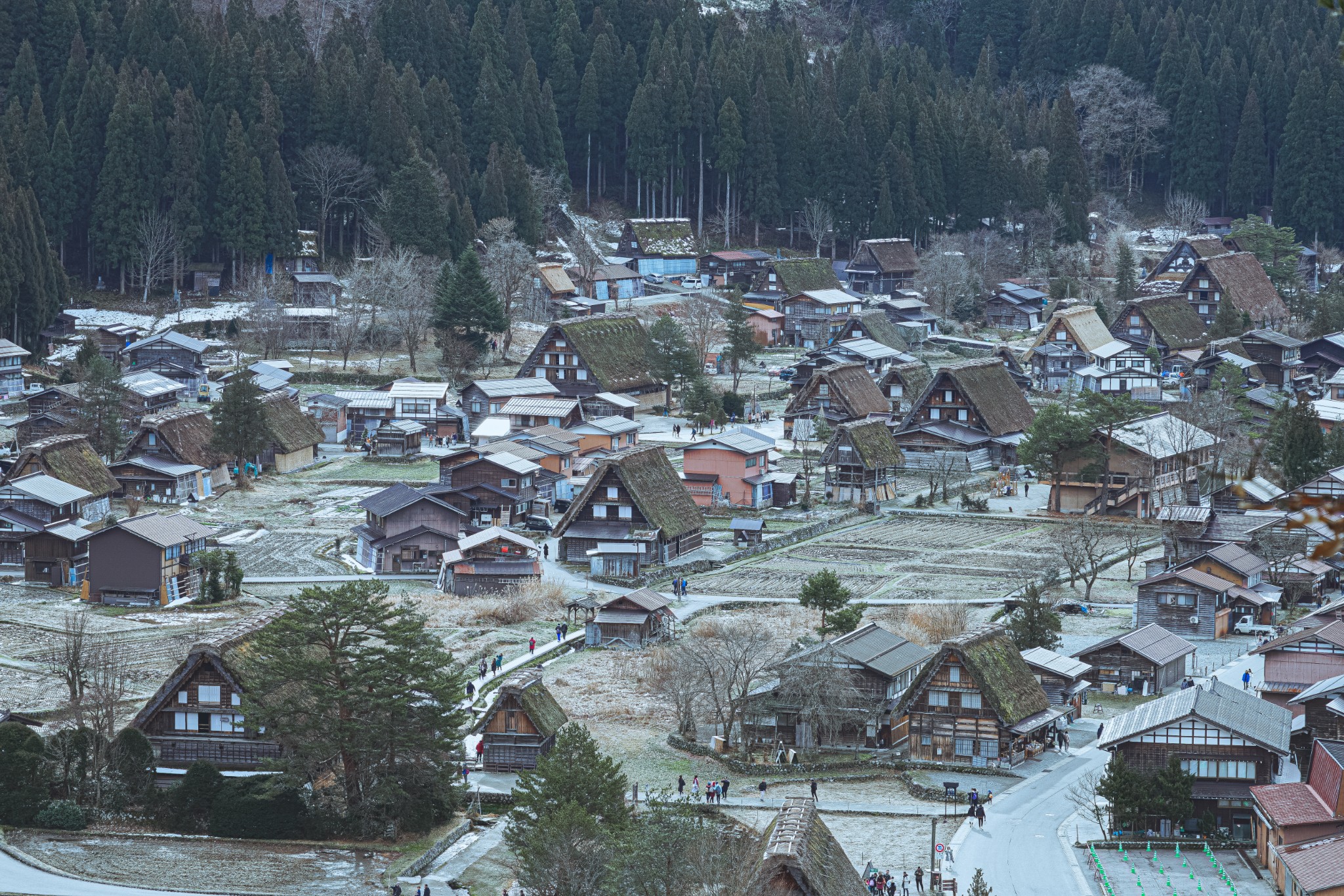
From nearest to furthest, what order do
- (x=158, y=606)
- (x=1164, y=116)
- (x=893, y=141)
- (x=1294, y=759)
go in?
(x=1294, y=759), (x=158, y=606), (x=893, y=141), (x=1164, y=116)

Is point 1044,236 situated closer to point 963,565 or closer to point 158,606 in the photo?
point 963,565

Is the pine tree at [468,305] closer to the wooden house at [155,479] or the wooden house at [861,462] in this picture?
the wooden house at [155,479]

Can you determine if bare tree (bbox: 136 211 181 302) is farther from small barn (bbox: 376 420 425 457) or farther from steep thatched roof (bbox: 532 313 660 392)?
small barn (bbox: 376 420 425 457)

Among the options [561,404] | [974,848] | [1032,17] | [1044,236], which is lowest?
[974,848]

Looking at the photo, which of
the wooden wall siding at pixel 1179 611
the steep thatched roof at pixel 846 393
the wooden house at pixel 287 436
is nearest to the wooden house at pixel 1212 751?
the wooden wall siding at pixel 1179 611

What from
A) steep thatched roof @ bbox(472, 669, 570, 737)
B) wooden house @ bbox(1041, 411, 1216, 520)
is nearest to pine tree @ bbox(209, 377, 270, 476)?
steep thatched roof @ bbox(472, 669, 570, 737)

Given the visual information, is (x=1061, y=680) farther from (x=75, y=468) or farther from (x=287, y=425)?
(x=287, y=425)

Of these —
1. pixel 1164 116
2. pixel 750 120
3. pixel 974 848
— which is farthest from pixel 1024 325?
pixel 974 848

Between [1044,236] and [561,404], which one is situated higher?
[1044,236]
